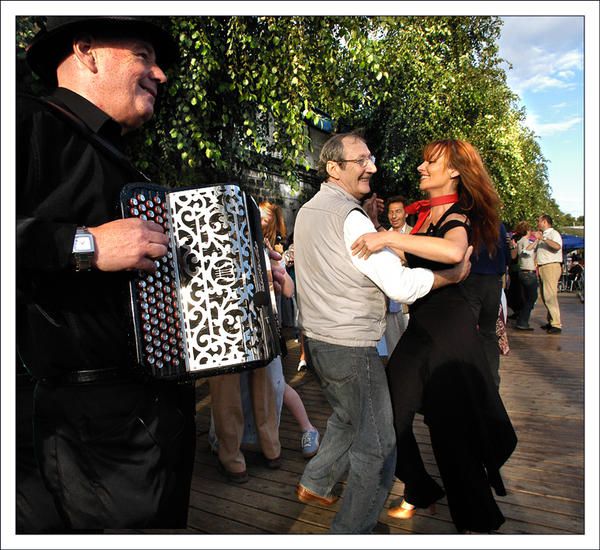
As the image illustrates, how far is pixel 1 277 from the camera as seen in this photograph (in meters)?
1.43

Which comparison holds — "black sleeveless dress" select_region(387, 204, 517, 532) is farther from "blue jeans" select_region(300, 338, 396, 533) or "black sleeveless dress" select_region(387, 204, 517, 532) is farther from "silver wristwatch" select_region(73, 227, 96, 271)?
"silver wristwatch" select_region(73, 227, 96, 271)

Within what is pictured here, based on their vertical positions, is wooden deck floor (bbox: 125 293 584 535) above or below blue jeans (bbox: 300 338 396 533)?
below

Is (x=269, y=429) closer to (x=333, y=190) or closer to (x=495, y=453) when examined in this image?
(x=495, y=453)

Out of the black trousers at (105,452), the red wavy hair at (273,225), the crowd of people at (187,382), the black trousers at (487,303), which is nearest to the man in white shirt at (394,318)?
the black trousers at (487,303)

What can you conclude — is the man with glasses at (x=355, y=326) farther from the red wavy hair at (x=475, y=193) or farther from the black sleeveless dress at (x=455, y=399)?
the red wavy hair at (x=475, y=193)

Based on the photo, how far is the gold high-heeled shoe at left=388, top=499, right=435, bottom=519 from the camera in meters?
2.82

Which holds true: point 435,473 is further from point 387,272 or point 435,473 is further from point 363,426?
point 387,272

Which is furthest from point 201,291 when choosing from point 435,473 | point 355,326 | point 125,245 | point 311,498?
point 435,473

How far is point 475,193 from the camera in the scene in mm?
2660

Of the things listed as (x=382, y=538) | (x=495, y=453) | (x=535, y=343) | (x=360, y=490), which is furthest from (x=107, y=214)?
(x=535, y=343)

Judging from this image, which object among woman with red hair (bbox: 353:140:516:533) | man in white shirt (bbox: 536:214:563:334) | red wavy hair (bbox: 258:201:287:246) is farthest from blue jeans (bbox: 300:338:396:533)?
man in white shirt (bbox: 536:214:563:334)

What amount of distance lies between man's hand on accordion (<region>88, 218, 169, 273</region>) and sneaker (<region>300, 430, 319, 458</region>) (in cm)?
254

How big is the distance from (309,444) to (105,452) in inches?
93.4

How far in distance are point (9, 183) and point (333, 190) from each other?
4.59ft
